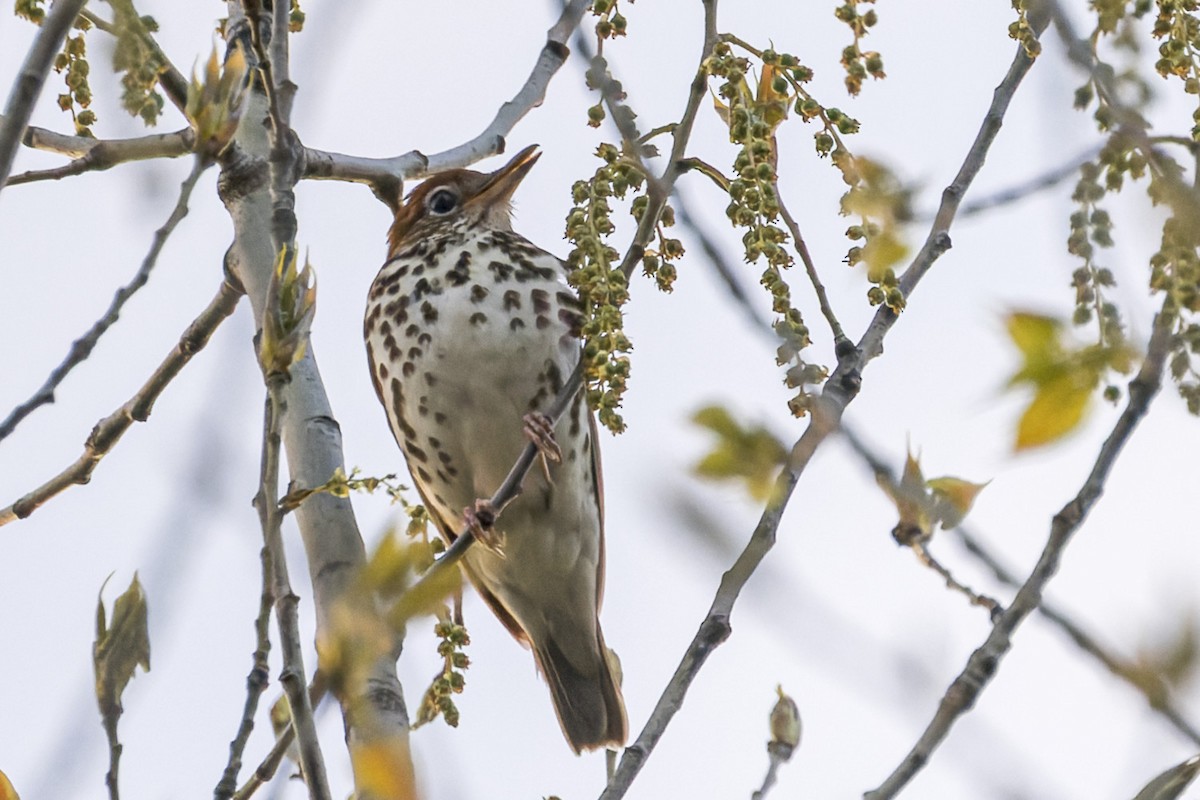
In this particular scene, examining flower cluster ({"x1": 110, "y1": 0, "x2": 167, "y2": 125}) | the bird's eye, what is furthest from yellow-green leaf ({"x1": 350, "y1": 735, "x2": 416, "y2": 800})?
the bird's eye

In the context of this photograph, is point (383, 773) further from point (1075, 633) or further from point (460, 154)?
point (460, 154)

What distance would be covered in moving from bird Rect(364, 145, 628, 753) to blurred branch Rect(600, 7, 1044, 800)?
2.16m

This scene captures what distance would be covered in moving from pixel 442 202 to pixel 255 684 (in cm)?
403

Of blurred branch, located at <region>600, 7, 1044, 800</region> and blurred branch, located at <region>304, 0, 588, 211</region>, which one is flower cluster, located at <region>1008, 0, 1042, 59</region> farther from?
blurred branch, located at <region>304, 0, 588, 211</region>

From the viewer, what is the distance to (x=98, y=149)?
12.0 ft

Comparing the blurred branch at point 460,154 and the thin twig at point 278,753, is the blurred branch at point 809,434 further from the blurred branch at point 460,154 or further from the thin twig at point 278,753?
the blurred branch at point 460,154

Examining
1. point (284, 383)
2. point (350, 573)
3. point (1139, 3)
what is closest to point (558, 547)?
point (350, 573)

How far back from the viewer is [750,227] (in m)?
3.03

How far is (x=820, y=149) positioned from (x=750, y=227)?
22 cm

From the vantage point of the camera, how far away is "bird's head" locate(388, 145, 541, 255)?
20.7ft

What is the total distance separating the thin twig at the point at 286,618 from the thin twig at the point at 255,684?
0.32ft

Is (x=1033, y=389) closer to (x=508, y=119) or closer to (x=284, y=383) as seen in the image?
(x=284, y=383)

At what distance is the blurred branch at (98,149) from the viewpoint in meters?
3.63

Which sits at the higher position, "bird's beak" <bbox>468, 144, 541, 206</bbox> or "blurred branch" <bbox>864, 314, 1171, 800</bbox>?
"bird's beak" <bbox>468, 144, 541, 206</bbox>
